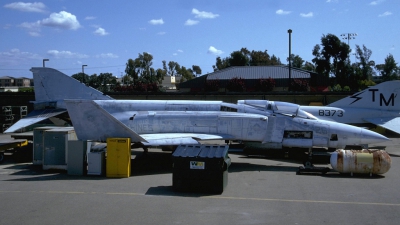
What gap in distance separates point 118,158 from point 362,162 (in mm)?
8040

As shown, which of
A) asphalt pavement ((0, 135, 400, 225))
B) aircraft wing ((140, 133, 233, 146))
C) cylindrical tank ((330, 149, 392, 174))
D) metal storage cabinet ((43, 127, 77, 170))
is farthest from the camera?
metal storage cabinet ((43, 127, 77, 170))

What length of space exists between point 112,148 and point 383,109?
15.1 meters

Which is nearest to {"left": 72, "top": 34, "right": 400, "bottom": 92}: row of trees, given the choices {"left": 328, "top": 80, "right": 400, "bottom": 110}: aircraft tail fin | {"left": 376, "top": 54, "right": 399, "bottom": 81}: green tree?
{"left": 376, "top": 54, "right": 399, "bottom": 81}: green tree

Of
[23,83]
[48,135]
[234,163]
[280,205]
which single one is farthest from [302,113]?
Result: [23,83]

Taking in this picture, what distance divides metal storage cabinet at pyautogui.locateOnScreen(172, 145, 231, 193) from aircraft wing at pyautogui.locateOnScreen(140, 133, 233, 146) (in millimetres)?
3077

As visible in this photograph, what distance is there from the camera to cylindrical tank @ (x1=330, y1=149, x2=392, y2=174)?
13.2 m

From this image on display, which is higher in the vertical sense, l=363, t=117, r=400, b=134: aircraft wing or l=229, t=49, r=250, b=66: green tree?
l=229, t=49, r=250, b=66: green tree

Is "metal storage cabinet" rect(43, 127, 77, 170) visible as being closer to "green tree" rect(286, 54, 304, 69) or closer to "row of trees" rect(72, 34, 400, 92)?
"row of trees" rect(72, 34, 400, 92)

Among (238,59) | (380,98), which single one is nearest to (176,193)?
(380,98)

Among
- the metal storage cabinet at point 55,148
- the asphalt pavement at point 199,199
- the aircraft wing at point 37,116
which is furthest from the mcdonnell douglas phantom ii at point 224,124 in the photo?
the asphalt pavement at point 199,199

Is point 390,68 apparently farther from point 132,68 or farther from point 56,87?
point 56,87

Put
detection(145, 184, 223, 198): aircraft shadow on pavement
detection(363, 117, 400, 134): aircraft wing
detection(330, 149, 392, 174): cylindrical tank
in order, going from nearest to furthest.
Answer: detection(145, 184, 223, 198): aircraft shadow on pavement → detection(330, 149, 392, 174): cylindrical tank → detection(363, 117, 400, 134): aircraft wing

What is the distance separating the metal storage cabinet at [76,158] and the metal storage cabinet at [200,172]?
4.19 metres

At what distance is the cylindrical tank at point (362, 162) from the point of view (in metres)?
13.2
